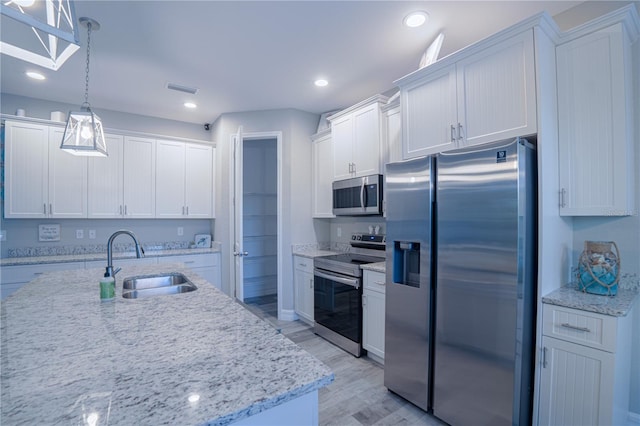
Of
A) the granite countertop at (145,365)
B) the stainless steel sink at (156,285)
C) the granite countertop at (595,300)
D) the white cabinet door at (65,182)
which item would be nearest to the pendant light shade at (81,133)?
the stainless steel sink at (156,285)

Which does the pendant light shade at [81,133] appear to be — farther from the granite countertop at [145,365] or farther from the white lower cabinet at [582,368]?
the white lower cabinet at [582,368]

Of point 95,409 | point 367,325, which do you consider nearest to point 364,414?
point 367,325

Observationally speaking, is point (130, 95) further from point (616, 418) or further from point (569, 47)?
point (616, 418)

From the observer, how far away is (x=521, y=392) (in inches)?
65.2

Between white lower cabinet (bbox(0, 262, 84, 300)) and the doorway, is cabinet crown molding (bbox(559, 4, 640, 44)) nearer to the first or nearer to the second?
the doorway

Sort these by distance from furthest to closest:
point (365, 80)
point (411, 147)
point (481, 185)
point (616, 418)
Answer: point (365, 80)
point (411, 147)
point (481, 185)
point (616, 418)

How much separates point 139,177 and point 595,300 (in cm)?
465

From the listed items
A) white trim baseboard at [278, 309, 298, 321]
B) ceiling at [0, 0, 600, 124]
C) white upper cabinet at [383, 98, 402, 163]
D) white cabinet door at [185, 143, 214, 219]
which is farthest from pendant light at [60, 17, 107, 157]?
white trim baseboard at [278, 309, 298, 321]

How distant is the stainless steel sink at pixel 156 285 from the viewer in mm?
1992

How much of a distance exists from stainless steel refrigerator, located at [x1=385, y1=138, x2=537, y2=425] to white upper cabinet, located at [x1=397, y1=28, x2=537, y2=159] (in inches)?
8.5

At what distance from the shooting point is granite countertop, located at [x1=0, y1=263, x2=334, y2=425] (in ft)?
2.25

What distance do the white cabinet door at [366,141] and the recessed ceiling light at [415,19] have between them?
2.80ft

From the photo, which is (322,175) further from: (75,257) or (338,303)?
(75,257)

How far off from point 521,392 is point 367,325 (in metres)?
1.32
